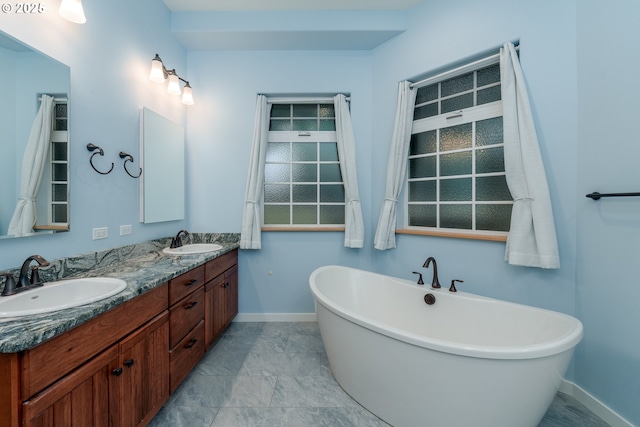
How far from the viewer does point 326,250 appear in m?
2.59

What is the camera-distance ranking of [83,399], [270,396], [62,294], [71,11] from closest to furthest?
[83,399]
[62,294]
[71,11]
[270,396]

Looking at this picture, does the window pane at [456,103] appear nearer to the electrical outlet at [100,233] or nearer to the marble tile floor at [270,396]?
the marble tile floor at [270,396]

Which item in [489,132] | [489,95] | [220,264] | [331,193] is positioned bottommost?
[220,264]

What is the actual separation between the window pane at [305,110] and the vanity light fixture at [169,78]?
105cm

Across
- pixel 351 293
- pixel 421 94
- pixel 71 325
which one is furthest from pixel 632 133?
pixel 71 325

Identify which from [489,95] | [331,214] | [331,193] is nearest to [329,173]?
[331,193]

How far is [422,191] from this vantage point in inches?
93.9

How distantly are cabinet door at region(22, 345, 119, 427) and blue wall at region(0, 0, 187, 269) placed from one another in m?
0.69

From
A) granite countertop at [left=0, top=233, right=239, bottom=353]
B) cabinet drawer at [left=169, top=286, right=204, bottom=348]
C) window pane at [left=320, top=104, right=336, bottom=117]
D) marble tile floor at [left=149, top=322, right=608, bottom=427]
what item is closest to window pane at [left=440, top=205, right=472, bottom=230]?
marble tile floor at [left=149, top=322, right=608, bottom=427]

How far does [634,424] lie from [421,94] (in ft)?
8.53

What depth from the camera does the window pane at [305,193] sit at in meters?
Answer: 2.72

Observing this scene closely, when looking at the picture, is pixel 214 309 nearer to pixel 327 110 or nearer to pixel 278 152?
pixel 278 152

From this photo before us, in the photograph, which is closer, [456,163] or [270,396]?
[270,396]

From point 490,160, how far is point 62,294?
2860 mm
